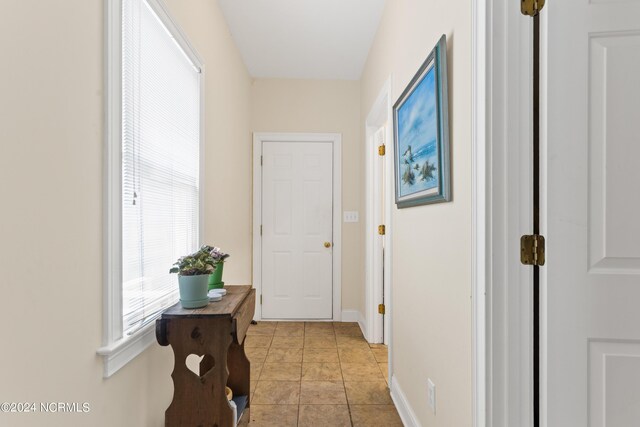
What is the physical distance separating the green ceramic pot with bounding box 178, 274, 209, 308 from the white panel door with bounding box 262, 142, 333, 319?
241cm

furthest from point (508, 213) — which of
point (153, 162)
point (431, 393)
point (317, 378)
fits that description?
point (317, 378)

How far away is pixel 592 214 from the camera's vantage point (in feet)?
3.47

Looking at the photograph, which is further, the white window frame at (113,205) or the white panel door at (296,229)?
the white panel door at (296,229)

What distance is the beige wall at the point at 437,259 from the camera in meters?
1.27

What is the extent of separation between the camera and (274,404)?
216 centimetres

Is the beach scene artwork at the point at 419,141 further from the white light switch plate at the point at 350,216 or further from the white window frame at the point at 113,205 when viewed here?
the white light switch plate at the point at 350,216

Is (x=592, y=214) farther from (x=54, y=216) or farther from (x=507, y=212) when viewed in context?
(x=54, y=216)

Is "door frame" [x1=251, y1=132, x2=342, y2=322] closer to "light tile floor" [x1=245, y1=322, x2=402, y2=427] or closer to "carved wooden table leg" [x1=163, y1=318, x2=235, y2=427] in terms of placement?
"light tile floor" [x1=245, y1=322, x2=402, y2=427]

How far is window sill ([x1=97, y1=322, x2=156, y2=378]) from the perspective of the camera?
1.09 metres

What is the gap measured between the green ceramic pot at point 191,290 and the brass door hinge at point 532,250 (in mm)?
1181

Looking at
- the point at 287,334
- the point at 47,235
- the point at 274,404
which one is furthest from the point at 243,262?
the point at 47,235

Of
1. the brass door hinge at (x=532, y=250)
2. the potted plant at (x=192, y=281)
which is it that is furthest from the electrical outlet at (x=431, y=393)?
the potted plant at (x=192, y=281)

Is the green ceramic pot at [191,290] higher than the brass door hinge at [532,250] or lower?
lower

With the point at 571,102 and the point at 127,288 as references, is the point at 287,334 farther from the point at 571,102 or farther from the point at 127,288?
the point at 571,102
